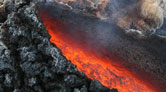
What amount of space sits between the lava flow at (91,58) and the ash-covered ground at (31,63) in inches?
93.8

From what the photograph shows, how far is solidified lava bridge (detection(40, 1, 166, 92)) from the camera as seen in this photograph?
574 cm

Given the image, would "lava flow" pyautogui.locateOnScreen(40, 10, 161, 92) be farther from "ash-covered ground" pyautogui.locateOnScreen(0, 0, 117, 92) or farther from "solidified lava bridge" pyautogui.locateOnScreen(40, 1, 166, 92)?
"ash-covered ground" pyautogui.locateOnScreen(0, 0, 117, 92)

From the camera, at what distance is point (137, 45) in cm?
639

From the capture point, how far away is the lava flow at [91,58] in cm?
565

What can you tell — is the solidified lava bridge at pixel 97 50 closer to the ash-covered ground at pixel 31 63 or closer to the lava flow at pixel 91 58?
the lava flow at pixel 91 58

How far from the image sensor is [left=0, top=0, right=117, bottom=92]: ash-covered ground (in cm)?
303

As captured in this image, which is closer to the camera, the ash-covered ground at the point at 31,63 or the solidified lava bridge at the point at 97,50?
the ash-covered ground at the point at 31,63

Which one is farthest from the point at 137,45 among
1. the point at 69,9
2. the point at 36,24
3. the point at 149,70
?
the point at 36,24

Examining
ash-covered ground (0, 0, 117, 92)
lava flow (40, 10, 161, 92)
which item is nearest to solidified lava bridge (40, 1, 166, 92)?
lava flow (40, 10, 161, 92)

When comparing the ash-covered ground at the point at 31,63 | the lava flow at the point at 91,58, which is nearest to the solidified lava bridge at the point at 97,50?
the lava flow at the point at 91,58

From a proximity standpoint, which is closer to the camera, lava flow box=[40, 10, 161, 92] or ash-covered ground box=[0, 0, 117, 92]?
ash-covered ground box=[0, 0, 117, 92]

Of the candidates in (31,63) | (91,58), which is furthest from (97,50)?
(31,63)

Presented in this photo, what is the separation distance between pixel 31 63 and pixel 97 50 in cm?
412

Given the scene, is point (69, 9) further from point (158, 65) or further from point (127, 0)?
point (158, 65)
